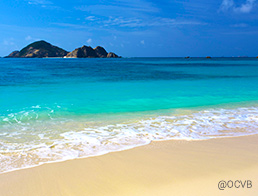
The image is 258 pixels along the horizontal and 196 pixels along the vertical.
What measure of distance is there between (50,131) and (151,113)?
4056 mm

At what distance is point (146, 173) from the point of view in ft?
13.0

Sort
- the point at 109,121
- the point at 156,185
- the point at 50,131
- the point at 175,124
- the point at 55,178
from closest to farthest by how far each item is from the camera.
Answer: the point at 156,185, the point at 55,178, the point at 50,131, the point at 175,124, the point at 109,121

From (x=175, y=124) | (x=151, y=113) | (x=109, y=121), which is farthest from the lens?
(x=151, y=113)

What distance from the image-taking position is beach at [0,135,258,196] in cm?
345

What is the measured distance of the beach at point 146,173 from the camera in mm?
3449

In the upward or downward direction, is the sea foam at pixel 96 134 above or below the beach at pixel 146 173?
above

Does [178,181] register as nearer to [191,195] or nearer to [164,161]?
[191,195]

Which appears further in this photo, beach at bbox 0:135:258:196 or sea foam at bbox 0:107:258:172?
sea foam at bbox 0:107:258:172

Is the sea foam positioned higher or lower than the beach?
higher

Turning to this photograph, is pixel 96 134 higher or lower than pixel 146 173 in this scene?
higher

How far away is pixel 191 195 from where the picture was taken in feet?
10.7

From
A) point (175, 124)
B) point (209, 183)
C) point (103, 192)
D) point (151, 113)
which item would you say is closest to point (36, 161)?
point (103, 192)

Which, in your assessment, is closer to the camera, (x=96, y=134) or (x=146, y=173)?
(x=146, y=173)

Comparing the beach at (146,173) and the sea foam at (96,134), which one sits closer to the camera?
the beach at (146,173)
